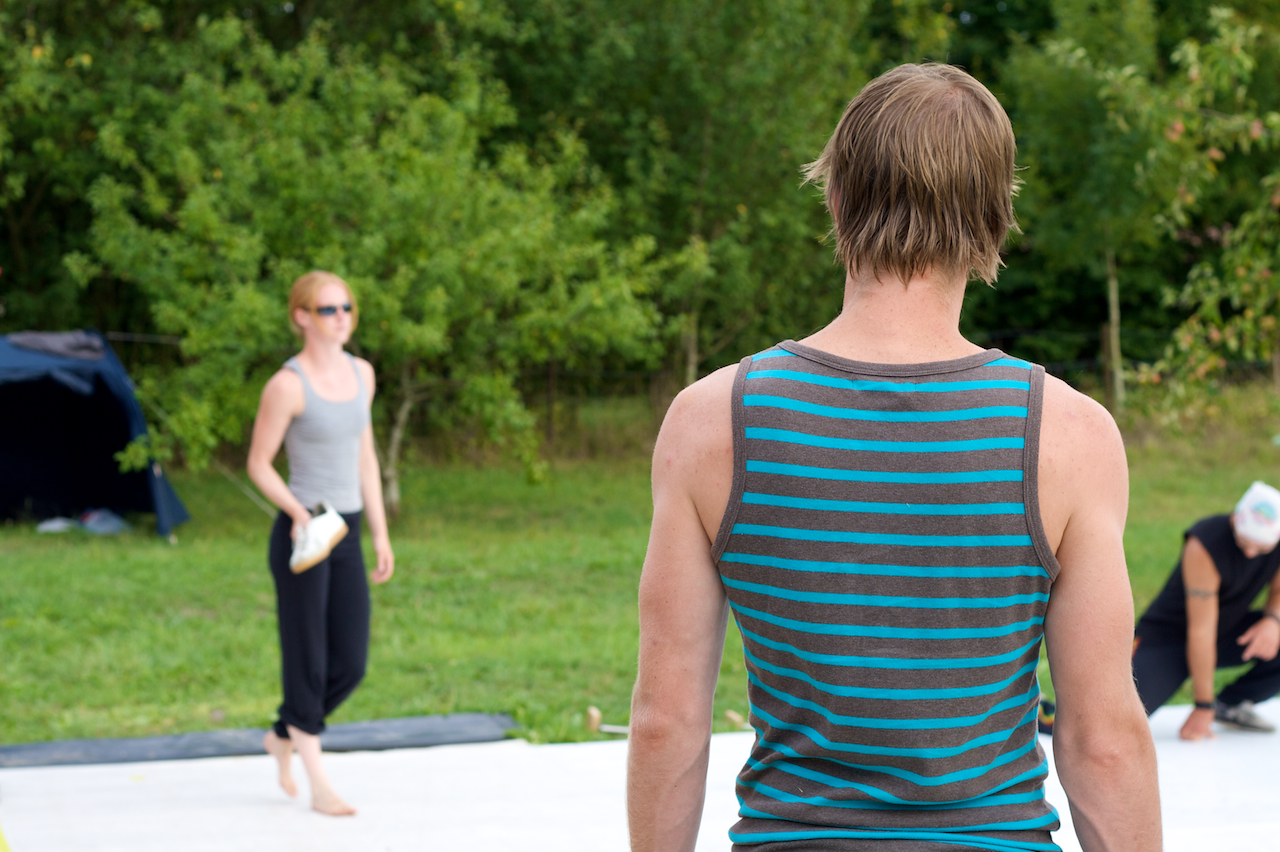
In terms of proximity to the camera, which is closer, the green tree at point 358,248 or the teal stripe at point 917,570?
the teal stripe at point 917,570

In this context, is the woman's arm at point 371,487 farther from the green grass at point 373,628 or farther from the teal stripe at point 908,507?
the teal stripe at point 908,507

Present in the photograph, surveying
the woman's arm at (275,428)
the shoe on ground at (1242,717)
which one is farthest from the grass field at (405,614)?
the shoe on ground at (1242,717)

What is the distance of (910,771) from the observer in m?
1.27

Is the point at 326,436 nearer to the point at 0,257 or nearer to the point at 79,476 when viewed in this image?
the point at 79,476

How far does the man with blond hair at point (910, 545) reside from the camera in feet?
4.07

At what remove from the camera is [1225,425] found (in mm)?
15367

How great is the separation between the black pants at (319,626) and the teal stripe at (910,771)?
305 cm

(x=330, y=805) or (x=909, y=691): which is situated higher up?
(x=909, y=691)

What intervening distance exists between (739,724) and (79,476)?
29.0 ft

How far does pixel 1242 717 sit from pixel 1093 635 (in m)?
4.61

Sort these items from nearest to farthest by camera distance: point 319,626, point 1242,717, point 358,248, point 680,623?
point 680,623, point 319,626, point 1242,717, point 358,248

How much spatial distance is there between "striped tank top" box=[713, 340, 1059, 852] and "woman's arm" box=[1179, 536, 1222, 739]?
4.07 meters

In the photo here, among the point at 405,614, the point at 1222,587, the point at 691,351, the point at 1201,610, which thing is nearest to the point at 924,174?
the point at 1201,610

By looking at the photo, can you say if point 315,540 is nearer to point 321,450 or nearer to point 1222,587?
point 321,450
